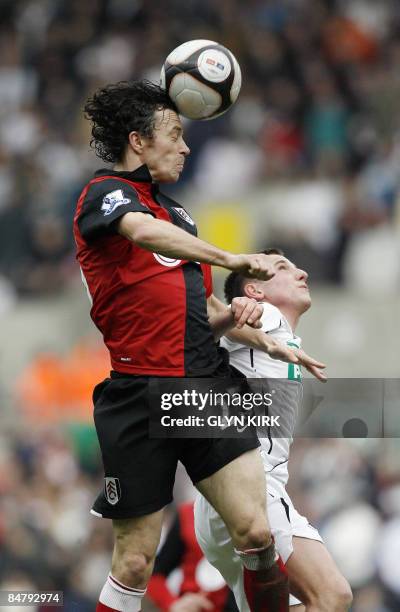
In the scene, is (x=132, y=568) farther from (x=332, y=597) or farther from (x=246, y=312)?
(x=246, y=312)

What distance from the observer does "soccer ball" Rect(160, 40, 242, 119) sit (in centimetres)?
545

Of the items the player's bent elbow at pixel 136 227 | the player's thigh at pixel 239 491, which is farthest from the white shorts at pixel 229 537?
the player's bent elbow at pixel 136 227

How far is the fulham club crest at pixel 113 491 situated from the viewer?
510 cm

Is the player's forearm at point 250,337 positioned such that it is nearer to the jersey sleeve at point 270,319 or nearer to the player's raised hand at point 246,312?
the jersey sleeve at point 270,319

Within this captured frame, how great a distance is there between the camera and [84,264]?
5.24 metres

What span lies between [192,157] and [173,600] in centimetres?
656

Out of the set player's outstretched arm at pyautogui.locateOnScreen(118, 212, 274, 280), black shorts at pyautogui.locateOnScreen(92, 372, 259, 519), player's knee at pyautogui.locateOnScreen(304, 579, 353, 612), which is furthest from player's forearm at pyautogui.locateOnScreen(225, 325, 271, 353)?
player's knee at pyautogui.locateOnScreen(304, 579, 353, 612)

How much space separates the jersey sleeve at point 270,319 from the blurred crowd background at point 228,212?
2395mm

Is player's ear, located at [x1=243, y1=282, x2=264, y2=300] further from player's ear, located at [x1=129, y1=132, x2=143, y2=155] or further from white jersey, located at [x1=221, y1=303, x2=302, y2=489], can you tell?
player's ear, located at [x1=129, y1=132, x2=143, y2=155]

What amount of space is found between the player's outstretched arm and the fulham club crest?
95cm

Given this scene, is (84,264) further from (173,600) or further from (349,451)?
(349,451)

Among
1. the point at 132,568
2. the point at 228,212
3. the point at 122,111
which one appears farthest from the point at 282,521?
the point at 228,212

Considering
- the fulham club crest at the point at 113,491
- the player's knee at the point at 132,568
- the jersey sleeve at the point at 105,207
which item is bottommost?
the player's knee at the point at 132,568

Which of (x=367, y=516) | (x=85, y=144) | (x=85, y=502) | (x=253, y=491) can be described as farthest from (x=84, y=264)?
(x=85, y=144)
